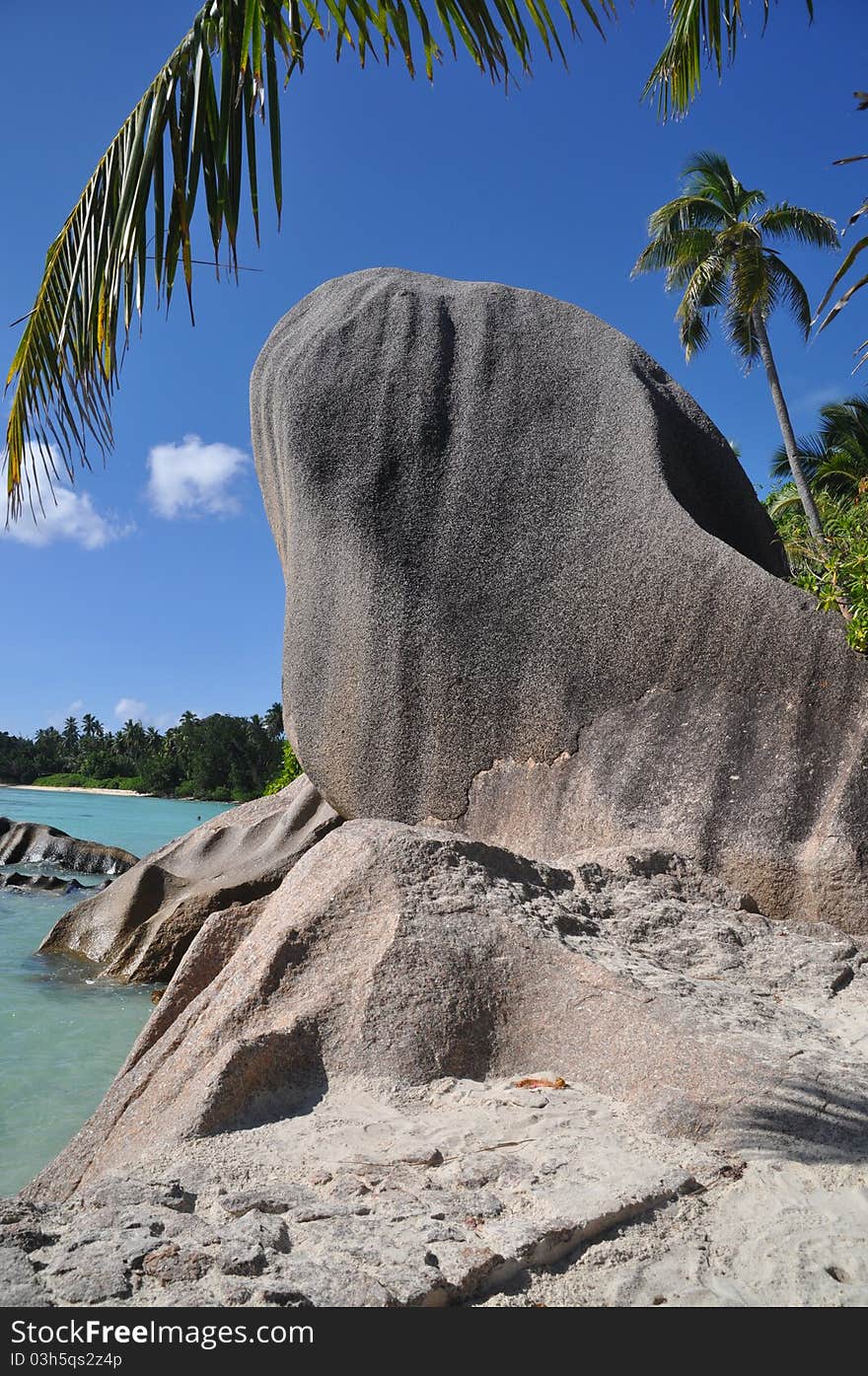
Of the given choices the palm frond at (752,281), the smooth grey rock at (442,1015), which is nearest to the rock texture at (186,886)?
the smooth grey rock at (442,1015)

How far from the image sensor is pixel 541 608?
5.35 meters

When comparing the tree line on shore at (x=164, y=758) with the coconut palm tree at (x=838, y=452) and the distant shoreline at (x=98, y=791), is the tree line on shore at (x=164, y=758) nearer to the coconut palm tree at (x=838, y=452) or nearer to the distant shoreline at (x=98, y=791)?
the distant shoreline at (x=98, y=791)

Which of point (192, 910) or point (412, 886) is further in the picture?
point (192, 910)

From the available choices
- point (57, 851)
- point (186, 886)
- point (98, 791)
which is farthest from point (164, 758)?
point (186, 886)

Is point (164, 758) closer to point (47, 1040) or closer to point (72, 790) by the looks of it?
point (72, 790)

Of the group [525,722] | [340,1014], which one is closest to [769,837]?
[525,722]

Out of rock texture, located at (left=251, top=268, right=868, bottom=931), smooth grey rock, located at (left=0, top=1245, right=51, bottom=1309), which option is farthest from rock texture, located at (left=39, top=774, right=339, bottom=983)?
smooth grey rock, located at (left=0, top=1245, right=51, bottom=1309)

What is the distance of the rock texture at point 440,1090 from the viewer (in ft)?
6.18

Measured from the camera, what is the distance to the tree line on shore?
51.7m

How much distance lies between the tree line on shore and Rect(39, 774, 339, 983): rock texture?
34.0 metres

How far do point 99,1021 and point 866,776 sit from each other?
4911mm

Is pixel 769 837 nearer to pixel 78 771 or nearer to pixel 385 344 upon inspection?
pixel 385 344
